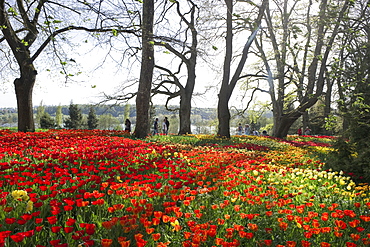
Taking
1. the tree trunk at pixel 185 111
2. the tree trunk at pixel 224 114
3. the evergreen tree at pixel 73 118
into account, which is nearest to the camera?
the tree trunk at pixel 224 114

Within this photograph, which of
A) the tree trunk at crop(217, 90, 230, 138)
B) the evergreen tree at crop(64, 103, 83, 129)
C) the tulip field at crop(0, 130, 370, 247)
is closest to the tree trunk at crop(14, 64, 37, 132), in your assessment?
the tulip field at crop(0, 130, 370, 247)

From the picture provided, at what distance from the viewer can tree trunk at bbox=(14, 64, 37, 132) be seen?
10.6 m

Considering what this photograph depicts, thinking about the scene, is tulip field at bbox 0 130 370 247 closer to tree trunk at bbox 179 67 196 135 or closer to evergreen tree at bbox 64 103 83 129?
tree trunk at bbox 179 67 196 135

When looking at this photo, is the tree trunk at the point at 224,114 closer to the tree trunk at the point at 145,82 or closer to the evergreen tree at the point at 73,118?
the tree trunk at the point at 145,82

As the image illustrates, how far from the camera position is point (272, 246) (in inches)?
92.4

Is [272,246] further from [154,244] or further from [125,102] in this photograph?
[125,102]

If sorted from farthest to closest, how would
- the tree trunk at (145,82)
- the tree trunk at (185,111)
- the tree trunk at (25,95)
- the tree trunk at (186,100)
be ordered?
the tree trunk at (185,111)
the tree trunk at (186,100)
the tree trunk at (25,95)
the tree trunk at (145,82)

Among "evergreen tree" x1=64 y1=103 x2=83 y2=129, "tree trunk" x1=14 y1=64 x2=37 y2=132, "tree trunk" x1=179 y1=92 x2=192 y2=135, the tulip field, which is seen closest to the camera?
the tulip field

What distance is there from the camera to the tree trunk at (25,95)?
10.6 metres

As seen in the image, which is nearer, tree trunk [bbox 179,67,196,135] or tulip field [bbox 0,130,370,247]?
tulip field [bbox 0,130,370,247]

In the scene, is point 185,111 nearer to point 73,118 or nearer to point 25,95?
point 25,95

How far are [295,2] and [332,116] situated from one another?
12.1 m

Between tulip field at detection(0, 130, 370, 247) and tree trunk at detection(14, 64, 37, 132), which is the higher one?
tree trunk at detection(14, 64, 37, 132)

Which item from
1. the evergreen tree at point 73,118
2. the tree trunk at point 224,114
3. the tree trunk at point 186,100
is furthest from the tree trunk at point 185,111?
the evergreen tree at point 73,118
